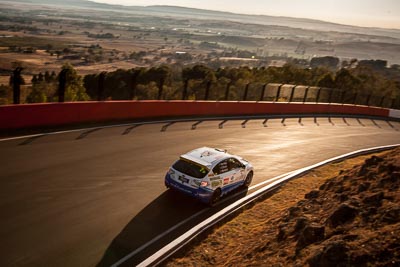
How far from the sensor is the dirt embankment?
21.6 ft

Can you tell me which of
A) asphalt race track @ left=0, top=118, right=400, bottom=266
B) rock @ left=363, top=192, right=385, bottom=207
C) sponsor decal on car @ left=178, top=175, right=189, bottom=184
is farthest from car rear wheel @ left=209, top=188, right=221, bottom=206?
rock @ left=363, top=192, right=385, bottom=207

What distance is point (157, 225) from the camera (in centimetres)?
1021

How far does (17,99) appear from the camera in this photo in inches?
620

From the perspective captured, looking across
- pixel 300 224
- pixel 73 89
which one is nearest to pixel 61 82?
pixel 300 224

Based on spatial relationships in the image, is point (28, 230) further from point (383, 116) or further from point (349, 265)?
point (383, 116)

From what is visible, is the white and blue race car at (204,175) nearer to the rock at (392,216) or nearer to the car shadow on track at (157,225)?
the car shadow on track at (157,225)

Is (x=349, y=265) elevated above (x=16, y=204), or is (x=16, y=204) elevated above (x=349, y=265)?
(x=349, y=265)

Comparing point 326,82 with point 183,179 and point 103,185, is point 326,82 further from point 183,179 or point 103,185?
point 103,185

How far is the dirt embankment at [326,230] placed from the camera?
21.6 feet

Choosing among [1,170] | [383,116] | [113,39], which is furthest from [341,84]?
[113,39]

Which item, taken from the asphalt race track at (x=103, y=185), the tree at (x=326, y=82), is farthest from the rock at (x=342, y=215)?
the tree at (x=326, y=82)

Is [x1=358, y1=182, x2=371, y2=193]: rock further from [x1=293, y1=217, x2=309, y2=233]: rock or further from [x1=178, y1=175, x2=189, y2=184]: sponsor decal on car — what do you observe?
[x1=178, y1=175, x2=189, y2=184]: sponsor decal on car

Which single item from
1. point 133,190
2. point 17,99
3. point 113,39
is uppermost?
point 17,99

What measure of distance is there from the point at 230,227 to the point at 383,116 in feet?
113
